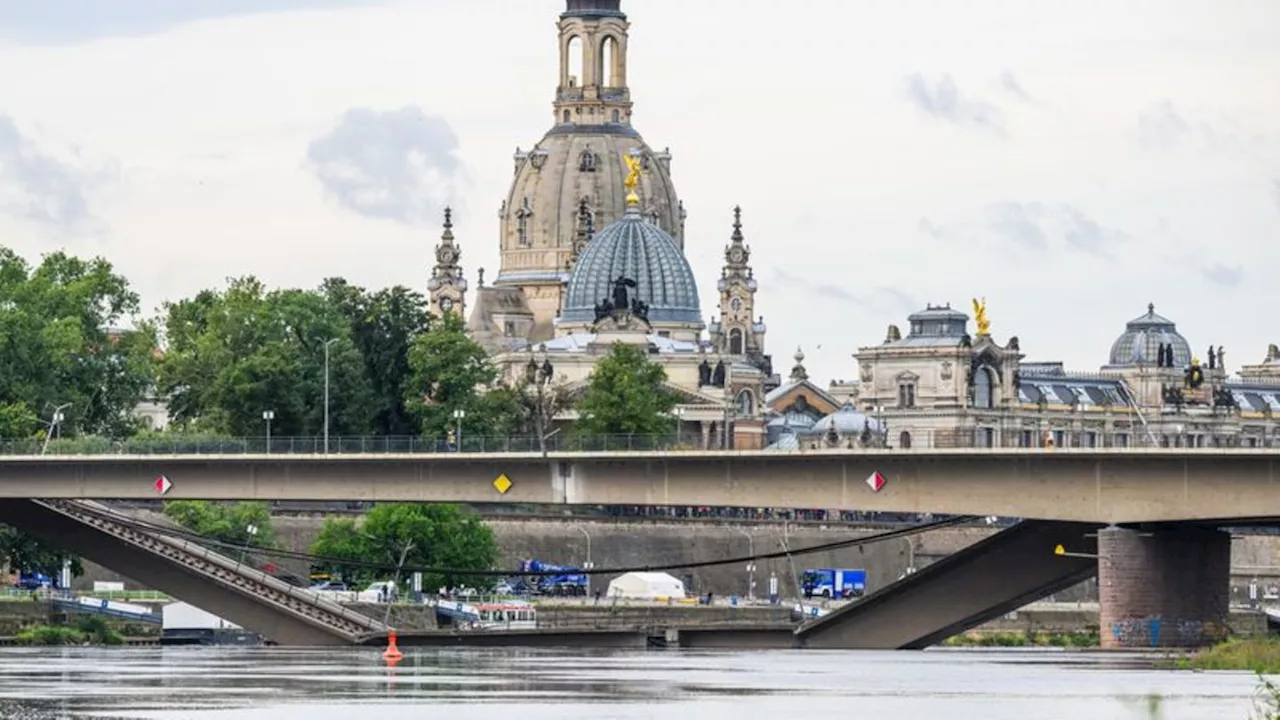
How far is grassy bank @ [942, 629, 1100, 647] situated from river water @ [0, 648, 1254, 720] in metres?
27.9

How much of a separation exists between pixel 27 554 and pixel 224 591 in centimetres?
2206

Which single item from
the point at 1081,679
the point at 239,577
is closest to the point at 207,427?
the point at 239,577

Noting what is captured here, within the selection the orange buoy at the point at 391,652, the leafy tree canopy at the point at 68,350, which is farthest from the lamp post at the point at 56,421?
the orange buoy at the point at 391,652

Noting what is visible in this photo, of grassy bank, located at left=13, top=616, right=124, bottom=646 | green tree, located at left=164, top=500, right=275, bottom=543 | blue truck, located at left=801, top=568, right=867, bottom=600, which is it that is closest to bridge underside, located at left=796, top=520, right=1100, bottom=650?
grassy bank, located at left=13, top=616, right=124, bottom=646

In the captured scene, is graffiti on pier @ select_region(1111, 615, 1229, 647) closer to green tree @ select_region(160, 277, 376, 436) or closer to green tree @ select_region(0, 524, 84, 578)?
green tree @ select_region(0, 524, 84, 578)

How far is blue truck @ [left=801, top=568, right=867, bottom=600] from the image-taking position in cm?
18712

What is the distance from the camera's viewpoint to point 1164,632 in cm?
10738

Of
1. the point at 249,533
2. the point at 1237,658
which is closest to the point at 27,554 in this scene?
the point at 249,533

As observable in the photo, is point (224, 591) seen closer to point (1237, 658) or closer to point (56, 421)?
point (56, 421)

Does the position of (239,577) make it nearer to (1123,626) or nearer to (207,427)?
(1123,626)

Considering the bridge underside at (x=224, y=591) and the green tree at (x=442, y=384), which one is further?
the green tree at (x=442, y=384)

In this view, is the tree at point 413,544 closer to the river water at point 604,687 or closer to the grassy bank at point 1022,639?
the grassy bank at point 1022,639

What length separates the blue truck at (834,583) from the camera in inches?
7367

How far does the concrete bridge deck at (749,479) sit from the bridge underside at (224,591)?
2.19 metres
